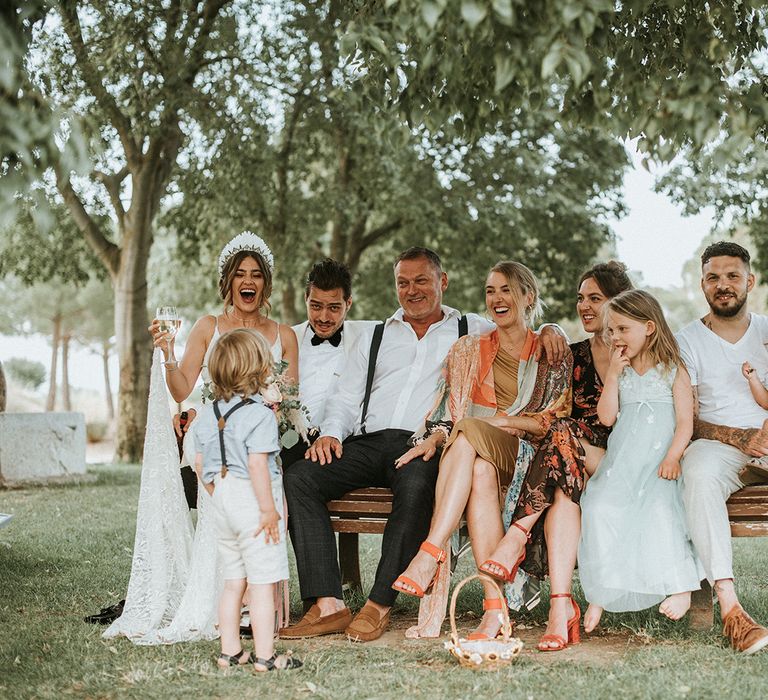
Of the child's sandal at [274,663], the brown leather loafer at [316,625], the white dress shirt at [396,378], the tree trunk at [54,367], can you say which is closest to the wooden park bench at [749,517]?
the white dress shirt at [396,378]

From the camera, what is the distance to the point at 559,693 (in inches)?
148

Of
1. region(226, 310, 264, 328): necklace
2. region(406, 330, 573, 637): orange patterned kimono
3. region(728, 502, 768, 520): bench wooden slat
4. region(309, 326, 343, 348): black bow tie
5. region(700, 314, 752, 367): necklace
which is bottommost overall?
region(728, 502, 768, 520): bench wooden slat

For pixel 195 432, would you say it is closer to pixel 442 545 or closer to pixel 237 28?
pixel 442 545

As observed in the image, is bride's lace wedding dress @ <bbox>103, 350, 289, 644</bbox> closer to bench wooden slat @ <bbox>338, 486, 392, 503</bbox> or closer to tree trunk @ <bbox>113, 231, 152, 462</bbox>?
bench wooden slat @ <bbox>338, 486, 392, 503</bbox>

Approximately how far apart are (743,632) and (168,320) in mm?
3102

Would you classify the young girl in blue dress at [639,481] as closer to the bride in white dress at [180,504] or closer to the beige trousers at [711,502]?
the beige trousers at [711,502]

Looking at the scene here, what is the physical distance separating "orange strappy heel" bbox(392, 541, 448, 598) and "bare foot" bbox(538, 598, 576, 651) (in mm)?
576

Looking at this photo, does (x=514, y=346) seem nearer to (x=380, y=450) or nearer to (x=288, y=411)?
(x=380, y=450)

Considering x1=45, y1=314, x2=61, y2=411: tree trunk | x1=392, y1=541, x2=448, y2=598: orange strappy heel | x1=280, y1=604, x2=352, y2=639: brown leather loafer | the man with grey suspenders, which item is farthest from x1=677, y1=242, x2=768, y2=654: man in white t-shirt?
x1=45, y1=314, x2=61, y2=411: tree trunk

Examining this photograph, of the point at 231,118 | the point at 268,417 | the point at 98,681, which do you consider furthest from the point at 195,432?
the point at 231,118

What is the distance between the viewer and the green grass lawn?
3832 millimetres

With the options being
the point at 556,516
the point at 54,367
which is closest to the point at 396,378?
the point at 556,516

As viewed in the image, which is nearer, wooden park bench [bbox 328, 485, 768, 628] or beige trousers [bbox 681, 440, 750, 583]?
beige trousers [bbox 681, 440, 750, 583]

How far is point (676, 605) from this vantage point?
4.52m
